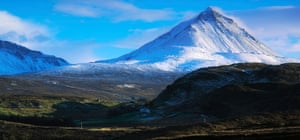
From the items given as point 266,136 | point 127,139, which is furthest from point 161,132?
point 266,136

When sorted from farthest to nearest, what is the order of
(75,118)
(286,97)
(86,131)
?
(75,118) < (286,97) < (86,131)

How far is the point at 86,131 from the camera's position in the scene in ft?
365

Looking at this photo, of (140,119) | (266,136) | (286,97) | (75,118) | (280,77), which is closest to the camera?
(266,136)

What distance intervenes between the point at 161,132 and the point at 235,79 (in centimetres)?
8358

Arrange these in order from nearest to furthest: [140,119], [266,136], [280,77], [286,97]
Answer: [266,136] → [286,97] → [140,119] → [280,77]

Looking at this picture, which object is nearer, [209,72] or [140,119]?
[140,119]

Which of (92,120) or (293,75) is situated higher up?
(293,75)

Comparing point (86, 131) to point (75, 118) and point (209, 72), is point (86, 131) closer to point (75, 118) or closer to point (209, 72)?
point (75, 118)

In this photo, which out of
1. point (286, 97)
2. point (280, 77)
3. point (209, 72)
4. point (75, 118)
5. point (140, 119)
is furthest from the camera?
point (209, 72)

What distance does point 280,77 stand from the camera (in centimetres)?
16475

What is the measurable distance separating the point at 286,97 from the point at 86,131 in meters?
44.6

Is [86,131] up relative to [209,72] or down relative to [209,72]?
down

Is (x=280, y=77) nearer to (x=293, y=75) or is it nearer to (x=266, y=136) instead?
(x=293, y=75)

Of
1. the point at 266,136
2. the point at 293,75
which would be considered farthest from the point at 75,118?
the point at 266,136
